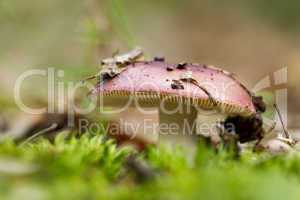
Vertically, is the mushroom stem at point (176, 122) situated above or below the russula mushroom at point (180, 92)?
below

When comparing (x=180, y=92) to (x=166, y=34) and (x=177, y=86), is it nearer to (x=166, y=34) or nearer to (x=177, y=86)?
(x=177, y=86)

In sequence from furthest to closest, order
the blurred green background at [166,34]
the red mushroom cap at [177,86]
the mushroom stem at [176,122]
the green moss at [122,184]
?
1. the blurred green background at [166,34]
2. the mushroom stem at [176,122]
3. the red mushroom cap at [177,86]
4. the green moss at [122,184]

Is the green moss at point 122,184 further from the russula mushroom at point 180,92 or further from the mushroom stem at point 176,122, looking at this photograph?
the mushroom stem at point 176,122

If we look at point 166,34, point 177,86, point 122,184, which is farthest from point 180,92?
point 166,34

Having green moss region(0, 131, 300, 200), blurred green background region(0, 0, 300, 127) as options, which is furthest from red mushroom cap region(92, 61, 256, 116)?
blurred green background region(0, 0, 300, 127)

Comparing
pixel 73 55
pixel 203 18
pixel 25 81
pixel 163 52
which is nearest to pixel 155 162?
pixel 25 81

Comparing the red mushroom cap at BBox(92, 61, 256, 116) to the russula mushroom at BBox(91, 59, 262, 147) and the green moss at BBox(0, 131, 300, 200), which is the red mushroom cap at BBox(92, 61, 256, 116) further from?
the green moss at BBox(0, 131, 300, 200)

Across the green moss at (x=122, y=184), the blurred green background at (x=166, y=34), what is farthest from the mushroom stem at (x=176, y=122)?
the blurred green background at (x=166, y=34)
